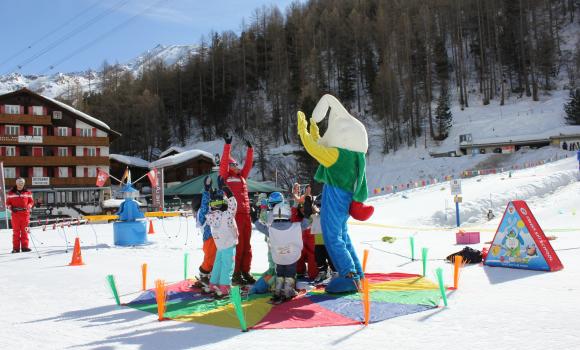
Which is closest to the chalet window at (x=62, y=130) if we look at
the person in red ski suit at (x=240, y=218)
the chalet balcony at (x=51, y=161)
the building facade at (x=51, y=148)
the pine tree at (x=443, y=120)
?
the building facade at (x=51, y=148)

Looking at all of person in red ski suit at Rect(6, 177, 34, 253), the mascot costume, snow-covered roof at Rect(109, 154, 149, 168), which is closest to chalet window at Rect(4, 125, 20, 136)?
snow-covered roof at Rect(109, 154, 149, 168)

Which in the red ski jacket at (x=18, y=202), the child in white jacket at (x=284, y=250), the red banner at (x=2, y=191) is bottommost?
the child in white jacket at (x=284, y=250)

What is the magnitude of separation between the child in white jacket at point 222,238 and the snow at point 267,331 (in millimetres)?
1104

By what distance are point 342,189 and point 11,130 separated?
41213 mm

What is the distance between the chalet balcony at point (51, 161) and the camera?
131 ft

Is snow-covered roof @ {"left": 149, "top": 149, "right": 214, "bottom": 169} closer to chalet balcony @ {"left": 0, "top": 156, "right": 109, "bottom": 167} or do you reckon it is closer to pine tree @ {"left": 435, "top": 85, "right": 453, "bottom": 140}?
chalet balcony @ {"left": 0, "top": 156, "right": 109, "bottom": 167}

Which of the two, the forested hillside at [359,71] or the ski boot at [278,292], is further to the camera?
the forested hillside at [359,71]

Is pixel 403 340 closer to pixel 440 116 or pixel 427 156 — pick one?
pixel 427 156

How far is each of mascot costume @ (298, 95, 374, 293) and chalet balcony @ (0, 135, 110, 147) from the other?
3999cm

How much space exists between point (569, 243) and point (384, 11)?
5182cm

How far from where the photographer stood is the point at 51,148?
4234 cm

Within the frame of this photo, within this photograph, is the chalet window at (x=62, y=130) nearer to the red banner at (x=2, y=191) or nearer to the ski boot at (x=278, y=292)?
the red banner at (x=2, y=191)

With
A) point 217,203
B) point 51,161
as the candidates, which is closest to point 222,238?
point 217,203

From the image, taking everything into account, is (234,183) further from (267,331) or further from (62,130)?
(62,130)
